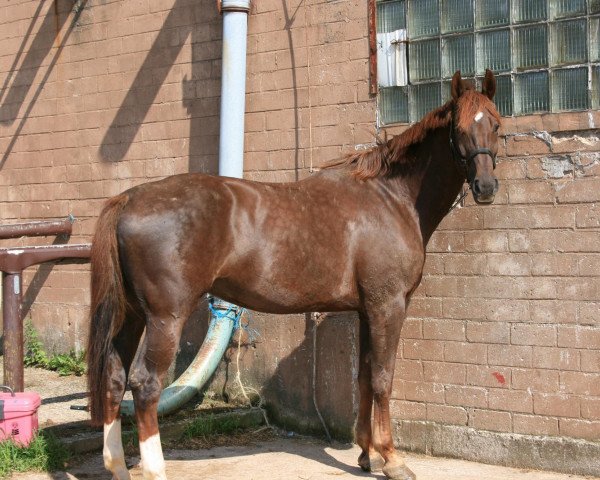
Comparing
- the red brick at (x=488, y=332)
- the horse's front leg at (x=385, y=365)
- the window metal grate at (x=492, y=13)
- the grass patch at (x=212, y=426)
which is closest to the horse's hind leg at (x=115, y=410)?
the grass patch at (x=212, y=426)

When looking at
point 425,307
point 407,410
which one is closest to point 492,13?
point 425,307

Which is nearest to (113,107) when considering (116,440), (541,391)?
(116,440)

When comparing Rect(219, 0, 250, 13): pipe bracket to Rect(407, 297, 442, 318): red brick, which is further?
Rect(219, 0, 250, 13): pipe bracket

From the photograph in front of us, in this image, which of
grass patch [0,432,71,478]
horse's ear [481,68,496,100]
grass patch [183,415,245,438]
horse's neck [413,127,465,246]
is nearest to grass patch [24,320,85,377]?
grass patch [183,415,245,438]

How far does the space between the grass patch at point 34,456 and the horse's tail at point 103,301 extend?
647 millimetres

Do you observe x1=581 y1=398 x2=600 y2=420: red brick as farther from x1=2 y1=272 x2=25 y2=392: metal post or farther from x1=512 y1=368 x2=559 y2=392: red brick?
x1=2 y1=272 x2=25 y2=392: metal post

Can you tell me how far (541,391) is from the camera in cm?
581

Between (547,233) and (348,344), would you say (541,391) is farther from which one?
(348,344)

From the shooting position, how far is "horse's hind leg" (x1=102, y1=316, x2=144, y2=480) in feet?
16.9

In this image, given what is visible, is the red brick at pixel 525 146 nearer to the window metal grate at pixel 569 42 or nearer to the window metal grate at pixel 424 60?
the window metal grate at pixel 569 42

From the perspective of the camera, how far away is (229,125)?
6.99 meters

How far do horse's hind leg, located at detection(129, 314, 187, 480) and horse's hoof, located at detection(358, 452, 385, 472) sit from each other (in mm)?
1495

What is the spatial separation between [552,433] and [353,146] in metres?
2.58

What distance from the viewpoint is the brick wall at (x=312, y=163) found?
5.75 m
